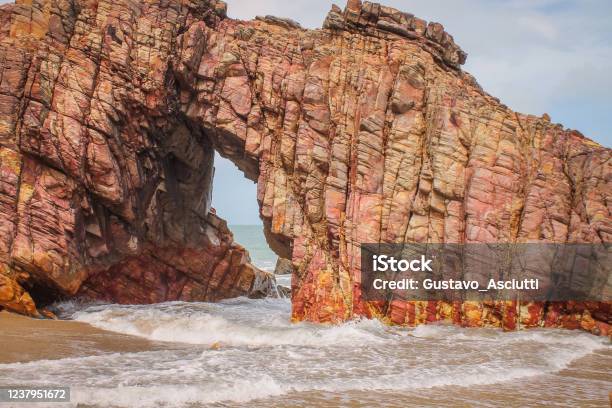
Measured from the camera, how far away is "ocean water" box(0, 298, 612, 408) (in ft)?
38.8

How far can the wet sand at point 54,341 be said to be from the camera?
50.8 feet

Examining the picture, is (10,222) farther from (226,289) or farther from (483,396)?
(483,396)

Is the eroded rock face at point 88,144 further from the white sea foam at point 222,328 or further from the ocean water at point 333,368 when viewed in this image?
the ocean water at point 333,368

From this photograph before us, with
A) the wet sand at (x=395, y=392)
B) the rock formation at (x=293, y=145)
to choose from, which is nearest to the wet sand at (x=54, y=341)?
the wet sand at (x=395, y=392)

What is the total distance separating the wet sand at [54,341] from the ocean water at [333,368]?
36.1 inches

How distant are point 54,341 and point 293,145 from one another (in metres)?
14.2

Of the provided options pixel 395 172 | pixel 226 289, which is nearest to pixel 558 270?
pixel 395 172

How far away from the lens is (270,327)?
73.9 ft

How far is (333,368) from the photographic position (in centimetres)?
1487

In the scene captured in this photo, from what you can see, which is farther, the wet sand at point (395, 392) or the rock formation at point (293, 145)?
the rock formation at point (293, 145)

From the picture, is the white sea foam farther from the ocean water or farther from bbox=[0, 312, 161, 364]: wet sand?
bbox=[0, 312, 161, 364]: wet sand

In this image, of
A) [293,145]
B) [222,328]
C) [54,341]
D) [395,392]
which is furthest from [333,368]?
[293,145]

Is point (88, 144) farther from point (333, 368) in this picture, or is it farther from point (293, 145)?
point (333, 368)

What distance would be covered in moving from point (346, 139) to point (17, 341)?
53.1 feet
